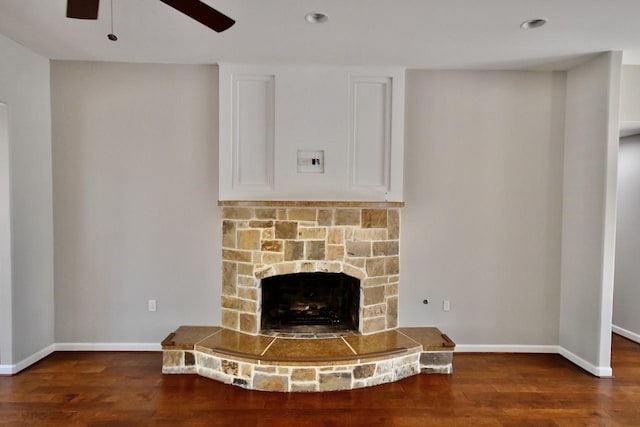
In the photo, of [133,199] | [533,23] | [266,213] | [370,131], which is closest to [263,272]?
[266,213]

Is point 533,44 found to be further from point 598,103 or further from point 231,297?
point 231,297

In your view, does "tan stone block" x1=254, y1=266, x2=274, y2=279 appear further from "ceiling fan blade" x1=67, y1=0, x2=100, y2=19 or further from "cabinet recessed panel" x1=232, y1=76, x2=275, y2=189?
"ceiling fan blade" x1=67, y1=0, x2=100, y2=19

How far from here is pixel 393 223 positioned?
340cm

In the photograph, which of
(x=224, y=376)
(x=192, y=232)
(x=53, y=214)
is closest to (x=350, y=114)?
(x=192, y=232)

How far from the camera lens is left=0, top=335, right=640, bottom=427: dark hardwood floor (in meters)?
2.46

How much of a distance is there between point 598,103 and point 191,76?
3.68 metres

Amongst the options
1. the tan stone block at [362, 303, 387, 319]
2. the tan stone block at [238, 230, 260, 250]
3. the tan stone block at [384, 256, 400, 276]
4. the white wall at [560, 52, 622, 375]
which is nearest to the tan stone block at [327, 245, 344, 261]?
the tan stone block at [384, 256, 400, 276]

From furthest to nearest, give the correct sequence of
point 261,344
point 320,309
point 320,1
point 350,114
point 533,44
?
point 320,309 < point 350,114 < point 261,344 < point 533,44 < point 320,1

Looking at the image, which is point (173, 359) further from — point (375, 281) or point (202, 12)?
point (202, 12)

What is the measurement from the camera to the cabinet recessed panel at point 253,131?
3291mm

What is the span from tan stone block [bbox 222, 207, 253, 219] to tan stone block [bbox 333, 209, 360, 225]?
2.61 feet

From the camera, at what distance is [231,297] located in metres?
3.37

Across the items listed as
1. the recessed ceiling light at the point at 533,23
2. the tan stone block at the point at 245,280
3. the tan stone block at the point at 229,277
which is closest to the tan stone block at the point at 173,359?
the tan stone block at the point at 229,277

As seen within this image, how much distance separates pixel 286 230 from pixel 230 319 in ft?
3.32
